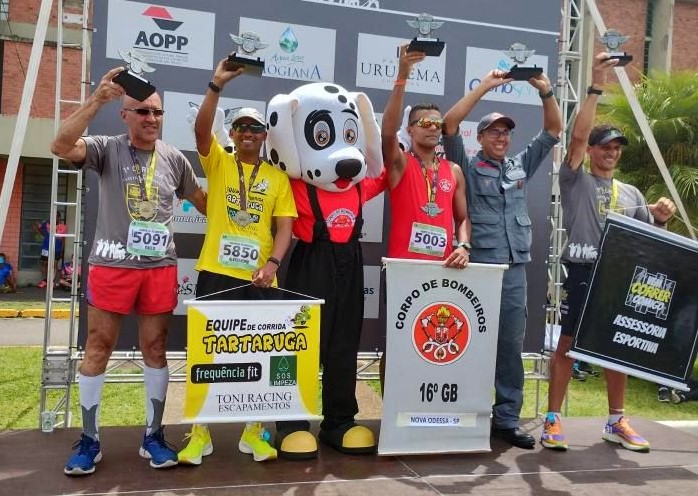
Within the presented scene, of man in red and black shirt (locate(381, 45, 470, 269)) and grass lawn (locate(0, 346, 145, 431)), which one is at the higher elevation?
man in red and black shirt (locate(381, 45, 470, 269))

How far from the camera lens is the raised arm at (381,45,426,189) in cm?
371

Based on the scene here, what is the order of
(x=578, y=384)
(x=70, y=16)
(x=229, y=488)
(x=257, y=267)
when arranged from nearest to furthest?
(x=229, y=488), (x=257, y=267), (x=70, y=16), (x=578, y=384)

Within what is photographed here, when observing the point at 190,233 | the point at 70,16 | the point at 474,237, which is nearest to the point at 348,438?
the point at 474,237

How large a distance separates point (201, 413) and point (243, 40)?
194 cm

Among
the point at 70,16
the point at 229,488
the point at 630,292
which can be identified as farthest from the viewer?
the point at 70,16

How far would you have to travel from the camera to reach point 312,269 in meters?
3.69

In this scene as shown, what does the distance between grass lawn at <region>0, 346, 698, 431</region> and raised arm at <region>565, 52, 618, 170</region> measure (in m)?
2.75

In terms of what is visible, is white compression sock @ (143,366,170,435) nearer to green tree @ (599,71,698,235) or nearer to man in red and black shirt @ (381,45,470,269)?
man in red and black shirt @ (381,45,470,269)

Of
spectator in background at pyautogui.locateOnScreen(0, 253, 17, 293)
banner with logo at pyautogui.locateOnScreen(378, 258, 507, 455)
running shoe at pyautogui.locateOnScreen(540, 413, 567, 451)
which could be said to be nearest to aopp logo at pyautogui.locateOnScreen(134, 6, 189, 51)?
banner with logo at pyautogui.locateOnScreen(378, 258, 507, 455)

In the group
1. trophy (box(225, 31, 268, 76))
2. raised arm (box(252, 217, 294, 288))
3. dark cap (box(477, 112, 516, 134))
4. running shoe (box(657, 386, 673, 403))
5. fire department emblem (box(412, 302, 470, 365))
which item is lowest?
running shoe (box(657, 386, 673, 403))

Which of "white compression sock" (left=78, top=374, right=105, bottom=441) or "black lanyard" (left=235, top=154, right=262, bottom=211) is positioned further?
"black lanyard" (left=235, top=154, right=262, bottom=211)

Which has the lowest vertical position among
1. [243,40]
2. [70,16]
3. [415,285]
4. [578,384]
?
[578,384]

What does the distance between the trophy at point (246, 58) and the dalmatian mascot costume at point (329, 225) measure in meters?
0.34

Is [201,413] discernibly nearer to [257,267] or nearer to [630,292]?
[257,267]
